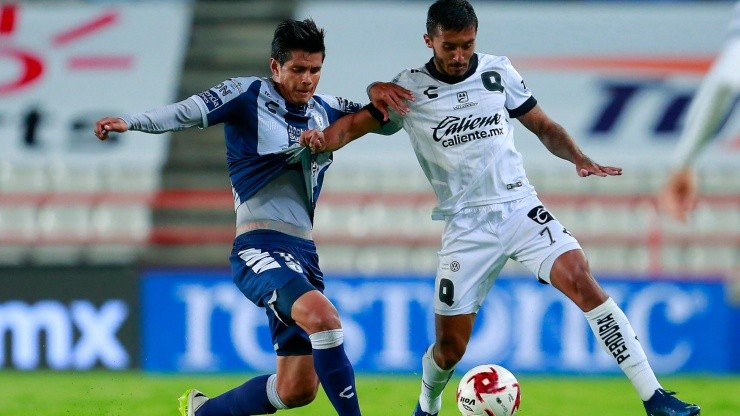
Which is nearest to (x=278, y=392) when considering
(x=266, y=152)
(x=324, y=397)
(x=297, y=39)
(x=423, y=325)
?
(x=266, y=152)

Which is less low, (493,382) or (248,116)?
(248,116)

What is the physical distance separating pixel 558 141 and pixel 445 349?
1.12 m

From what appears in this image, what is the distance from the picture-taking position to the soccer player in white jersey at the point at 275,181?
17.6 ft

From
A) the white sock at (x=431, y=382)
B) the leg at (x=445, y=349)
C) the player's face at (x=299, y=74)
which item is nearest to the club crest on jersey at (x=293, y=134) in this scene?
the player's face at (x=299, y=74)

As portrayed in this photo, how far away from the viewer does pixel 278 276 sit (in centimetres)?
526

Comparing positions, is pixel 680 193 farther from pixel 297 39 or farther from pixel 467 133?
pixel 297 39

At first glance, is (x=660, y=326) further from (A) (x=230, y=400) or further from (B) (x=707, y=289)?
(A) (x=230, y=400)

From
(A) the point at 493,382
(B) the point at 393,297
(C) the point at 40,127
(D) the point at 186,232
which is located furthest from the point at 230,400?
(C) the point at 40,127

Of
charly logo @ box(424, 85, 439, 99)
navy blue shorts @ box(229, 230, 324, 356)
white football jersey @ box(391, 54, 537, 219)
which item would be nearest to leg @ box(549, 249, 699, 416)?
white football jersey @ box(391, 54, 537, 219)

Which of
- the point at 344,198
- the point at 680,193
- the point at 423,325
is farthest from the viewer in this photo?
the point at 344,198

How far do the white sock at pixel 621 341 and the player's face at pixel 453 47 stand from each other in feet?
4.20

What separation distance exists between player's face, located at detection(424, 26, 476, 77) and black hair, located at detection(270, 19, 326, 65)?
554 millimetres

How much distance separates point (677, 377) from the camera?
9930 mm

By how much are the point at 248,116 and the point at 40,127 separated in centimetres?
1054
